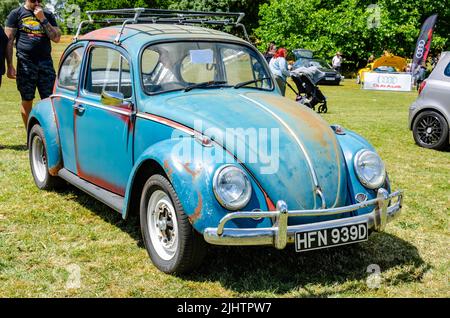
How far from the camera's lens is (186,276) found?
387 centimetres

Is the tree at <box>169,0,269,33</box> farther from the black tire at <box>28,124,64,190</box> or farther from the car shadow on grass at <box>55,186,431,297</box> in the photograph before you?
the car shadow on grass at <box>55,186,431,297</box>

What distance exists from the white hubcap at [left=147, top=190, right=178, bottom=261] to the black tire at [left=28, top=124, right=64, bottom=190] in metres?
2.25

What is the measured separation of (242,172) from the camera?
3.61 metres

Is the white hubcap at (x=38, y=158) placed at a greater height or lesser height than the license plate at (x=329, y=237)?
lesser

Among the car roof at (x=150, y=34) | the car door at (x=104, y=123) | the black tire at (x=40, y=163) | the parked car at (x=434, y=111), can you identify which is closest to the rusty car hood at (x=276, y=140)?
the car door at (x=104, y=123)

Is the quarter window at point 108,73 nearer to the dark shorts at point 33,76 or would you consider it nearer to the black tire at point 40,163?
the black tire at point 40,163

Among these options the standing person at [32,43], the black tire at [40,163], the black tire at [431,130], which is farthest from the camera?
the black tire at [431,130]

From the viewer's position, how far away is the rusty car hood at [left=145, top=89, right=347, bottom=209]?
3.73 m

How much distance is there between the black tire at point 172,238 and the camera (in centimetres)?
366

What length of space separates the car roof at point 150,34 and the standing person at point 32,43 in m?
2.67

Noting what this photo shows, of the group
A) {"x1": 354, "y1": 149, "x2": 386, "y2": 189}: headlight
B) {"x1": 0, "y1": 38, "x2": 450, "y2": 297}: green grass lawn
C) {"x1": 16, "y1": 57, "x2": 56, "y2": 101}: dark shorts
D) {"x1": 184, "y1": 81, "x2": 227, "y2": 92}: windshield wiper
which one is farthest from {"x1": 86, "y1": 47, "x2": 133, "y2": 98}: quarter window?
{"x1": 16, "y1": 57, "x2": 56, "y2": 101}: dark shorts

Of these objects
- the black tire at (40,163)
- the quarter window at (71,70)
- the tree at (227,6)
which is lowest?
the black tire at (40,163)
